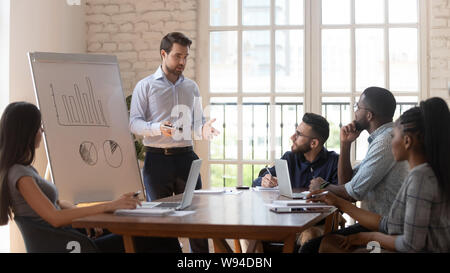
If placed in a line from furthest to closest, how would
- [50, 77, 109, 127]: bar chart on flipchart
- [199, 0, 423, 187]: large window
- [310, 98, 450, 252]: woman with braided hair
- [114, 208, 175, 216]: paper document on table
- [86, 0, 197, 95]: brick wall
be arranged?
[86, 0, 197, 95]: brick wall < [199, 0, 423, 187]: large window < [50, 77, 109, 127]: bar chart on flipchart < [114, 208, 175, 216]: paper document on table < [310, 98, 450, 252]: woman with braided hair

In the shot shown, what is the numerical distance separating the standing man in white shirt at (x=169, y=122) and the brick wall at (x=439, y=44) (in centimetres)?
232

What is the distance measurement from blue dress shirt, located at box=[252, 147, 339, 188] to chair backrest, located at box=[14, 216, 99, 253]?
179 cm

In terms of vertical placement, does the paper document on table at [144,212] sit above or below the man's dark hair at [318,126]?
below

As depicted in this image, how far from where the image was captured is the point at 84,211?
7.85 ft

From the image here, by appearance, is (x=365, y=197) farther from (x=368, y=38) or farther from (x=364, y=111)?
(x=368, y=38)

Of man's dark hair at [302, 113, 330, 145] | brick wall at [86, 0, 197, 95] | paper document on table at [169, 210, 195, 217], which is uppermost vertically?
brick wall at [86, 0, 197, 95]

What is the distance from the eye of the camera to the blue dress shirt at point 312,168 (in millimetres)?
3691

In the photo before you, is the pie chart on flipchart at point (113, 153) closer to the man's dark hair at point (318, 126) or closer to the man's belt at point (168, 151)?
the man's belt at point (168, 151)

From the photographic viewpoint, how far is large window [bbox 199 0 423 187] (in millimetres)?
5320

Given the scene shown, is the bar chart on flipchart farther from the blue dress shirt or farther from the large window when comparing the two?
the large window

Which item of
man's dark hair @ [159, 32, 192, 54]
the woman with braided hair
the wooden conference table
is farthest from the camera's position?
man's dark hair @ [159, 32, 192, 54]

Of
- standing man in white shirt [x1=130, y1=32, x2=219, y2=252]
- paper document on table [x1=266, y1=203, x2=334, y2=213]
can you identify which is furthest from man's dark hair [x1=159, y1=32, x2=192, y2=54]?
paper document on table [x1=266, y1=203, x2=334, y2=213]

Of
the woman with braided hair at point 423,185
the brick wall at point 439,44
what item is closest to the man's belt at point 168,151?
the woman with braided hair at point 423,185
